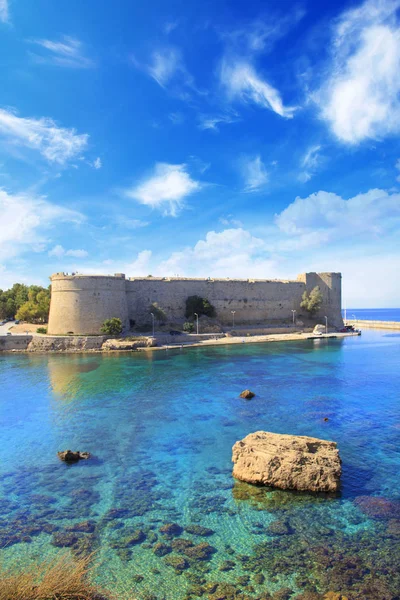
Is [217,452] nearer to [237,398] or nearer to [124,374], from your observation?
[237,398]

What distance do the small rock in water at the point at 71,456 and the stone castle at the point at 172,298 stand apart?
2350 cm

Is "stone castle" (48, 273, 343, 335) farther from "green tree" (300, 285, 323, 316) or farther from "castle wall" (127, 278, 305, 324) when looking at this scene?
"green tree" (300, 285, 323, 316)

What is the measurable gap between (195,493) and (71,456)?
11.7 feet

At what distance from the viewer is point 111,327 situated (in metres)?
32.4

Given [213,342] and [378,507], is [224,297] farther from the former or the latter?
[378,507]

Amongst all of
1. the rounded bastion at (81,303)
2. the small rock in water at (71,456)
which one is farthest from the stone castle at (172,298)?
the small rock in water at (71,456)

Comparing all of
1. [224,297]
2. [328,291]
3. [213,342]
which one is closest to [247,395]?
[213,342]

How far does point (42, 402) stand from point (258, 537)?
40.4 feet

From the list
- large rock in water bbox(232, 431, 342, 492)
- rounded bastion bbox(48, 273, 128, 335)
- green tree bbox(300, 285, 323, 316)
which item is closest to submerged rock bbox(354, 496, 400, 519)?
large rock in water bbox(232, 431, 342, 492)

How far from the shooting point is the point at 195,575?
5.61 m

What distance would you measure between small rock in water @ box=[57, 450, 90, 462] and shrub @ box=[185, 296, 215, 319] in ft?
99.9

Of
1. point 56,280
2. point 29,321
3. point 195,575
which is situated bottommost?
point 195,575

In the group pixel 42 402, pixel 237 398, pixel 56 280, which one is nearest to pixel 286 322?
pixel 56 280

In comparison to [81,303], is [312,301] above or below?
above
